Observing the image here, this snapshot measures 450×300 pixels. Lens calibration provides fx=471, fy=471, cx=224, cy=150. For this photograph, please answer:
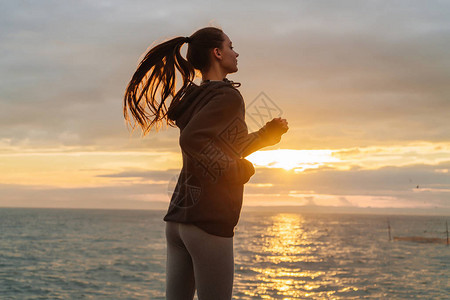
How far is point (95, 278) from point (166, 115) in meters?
32.6

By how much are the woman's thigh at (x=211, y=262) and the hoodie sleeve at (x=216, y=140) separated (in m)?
0.29

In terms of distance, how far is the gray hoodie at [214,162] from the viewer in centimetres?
232

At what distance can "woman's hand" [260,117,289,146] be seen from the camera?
252 cm

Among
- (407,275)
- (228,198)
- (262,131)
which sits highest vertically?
(262,131)

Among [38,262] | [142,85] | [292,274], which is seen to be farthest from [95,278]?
[142,85]

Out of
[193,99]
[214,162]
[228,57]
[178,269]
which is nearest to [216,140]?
[214,162]

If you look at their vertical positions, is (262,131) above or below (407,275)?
above

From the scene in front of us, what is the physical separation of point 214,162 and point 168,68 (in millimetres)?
749

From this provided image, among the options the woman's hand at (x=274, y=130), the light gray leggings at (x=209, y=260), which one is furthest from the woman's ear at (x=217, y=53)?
the light gray leggings at (x=209, y=260)

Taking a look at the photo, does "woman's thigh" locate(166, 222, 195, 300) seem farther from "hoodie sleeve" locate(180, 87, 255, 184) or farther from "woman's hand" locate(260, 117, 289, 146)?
"woman's hand" locate(260, 117, 289, 146)

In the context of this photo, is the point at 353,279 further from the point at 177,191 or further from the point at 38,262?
the point at 177,191

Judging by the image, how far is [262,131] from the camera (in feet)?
8.38

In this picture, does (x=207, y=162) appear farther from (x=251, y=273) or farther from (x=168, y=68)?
(x=251, y=273)

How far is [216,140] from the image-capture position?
2357mm
